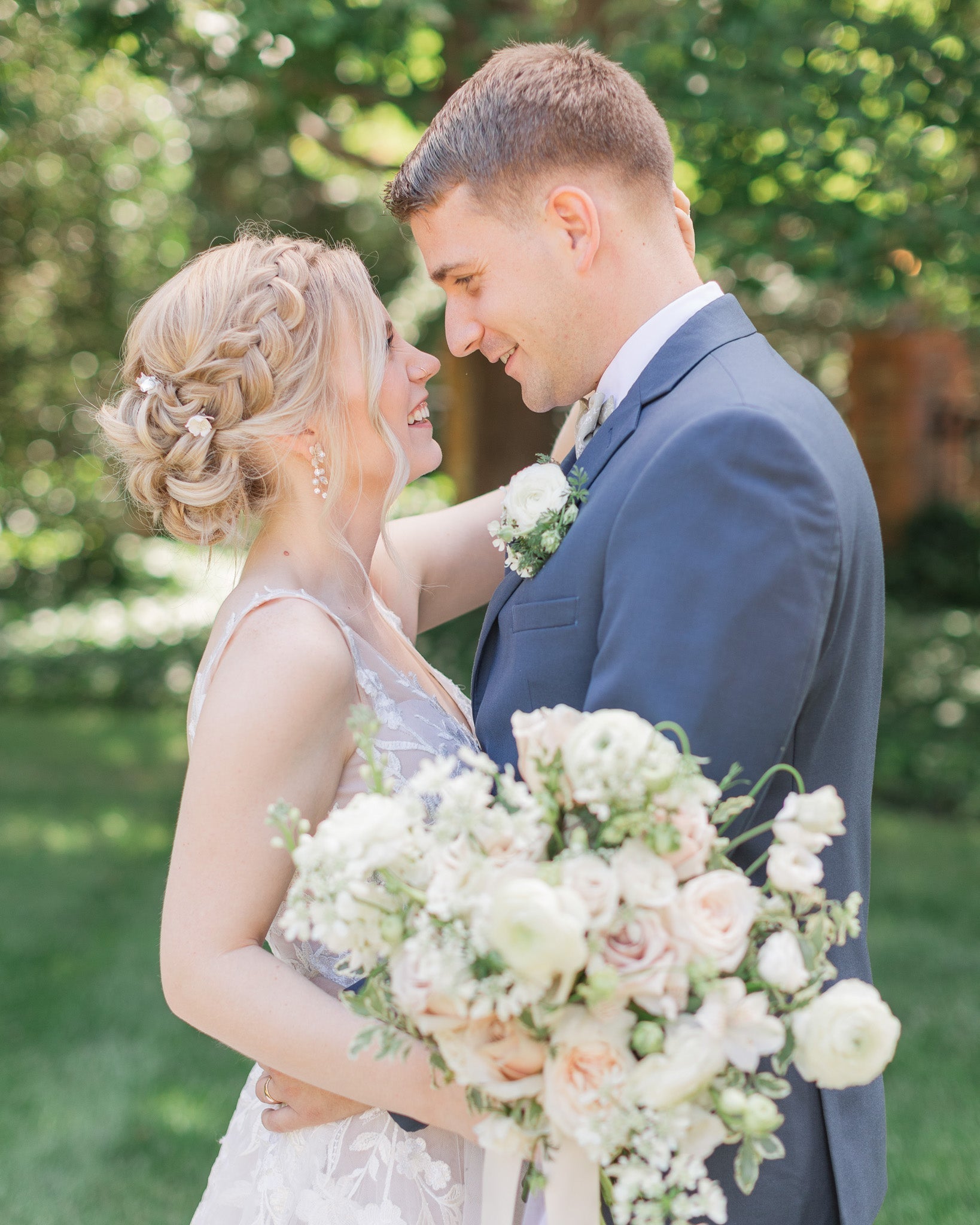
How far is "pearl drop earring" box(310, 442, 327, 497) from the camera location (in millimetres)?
2438

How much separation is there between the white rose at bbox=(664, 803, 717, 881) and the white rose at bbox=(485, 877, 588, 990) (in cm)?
16

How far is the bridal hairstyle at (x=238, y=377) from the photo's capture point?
2311 millimetres

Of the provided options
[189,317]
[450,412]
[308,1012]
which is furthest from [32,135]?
[308,1012]

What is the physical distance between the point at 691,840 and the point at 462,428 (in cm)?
1228

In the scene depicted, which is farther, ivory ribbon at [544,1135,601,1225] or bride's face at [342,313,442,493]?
bride's face at [342,313,442,493]

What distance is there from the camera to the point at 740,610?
170 centimetres

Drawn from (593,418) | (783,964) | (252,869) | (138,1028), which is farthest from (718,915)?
(138,1028)

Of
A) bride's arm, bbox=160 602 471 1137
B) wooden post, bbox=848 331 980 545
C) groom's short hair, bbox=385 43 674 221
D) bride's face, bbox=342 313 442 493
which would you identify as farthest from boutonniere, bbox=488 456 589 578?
wooden post, bbox=848 331 980 545

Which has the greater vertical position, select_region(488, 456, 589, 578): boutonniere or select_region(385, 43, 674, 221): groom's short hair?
select_region(385, 43, 674, 221): groom's short hair

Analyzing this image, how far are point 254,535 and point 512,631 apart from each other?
671mm

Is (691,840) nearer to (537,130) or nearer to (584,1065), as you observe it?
(584,1065)

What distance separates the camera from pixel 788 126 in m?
5.52

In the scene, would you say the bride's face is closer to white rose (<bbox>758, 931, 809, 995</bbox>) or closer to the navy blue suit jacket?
the navy blue suit jacket

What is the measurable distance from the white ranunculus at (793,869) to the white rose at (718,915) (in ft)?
0.12
